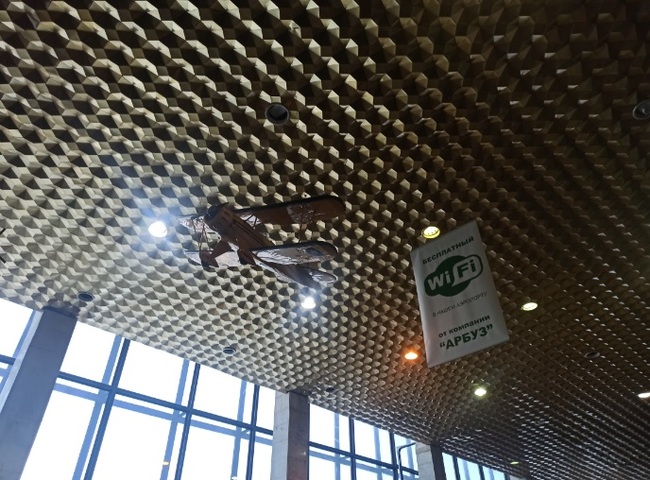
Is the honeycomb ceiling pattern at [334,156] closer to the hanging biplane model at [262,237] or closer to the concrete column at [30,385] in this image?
the concrete column at [30,385]

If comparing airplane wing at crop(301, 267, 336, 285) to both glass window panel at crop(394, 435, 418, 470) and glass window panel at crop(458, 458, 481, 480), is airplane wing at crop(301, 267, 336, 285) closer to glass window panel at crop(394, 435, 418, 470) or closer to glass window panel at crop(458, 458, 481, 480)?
glass window panel at crop(394, 435, 418, 470)

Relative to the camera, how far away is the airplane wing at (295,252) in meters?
4.15

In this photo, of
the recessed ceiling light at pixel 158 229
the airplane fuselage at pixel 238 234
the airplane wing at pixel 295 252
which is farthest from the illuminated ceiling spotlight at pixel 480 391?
the recessed ceiling light at pixel 158 229

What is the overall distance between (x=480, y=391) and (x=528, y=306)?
3.01 m

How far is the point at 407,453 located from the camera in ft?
37.7

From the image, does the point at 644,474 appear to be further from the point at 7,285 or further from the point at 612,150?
the point at 7,285

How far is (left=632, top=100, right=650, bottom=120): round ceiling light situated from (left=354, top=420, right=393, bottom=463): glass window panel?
8550 millimetres

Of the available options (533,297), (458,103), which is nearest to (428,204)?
(458,103)

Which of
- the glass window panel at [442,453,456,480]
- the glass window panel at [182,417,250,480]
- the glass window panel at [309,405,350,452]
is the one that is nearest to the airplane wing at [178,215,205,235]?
the glass window panel at [182,417,250,480]

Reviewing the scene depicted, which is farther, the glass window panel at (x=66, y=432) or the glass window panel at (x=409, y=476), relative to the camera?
the glass window panel at (x=409, y=476)

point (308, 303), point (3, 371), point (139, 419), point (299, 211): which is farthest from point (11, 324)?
point (299, 211)

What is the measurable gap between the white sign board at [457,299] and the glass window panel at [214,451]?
512 cm

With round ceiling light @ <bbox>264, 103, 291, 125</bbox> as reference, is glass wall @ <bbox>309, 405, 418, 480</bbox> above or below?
below

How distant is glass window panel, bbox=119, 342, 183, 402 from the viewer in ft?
24.6
